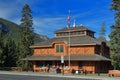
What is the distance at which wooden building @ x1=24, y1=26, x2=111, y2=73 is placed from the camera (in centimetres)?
5956

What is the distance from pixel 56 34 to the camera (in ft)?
232

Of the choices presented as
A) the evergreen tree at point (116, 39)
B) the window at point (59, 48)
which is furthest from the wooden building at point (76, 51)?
the evergreen tree at point (116, 39)

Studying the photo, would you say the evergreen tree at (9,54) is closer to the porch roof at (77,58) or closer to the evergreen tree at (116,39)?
the porch roof at (77,58)

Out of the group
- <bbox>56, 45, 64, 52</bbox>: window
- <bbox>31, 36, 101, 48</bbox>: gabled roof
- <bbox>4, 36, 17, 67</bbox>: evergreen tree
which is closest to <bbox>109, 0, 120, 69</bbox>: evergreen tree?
<bbox>31, 36, 101, 48</bbox>: gabled roof

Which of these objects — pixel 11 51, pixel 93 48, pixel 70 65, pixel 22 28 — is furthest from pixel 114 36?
pixel 22 28

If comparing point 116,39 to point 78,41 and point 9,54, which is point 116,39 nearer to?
point 78,41

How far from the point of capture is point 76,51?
204 ft

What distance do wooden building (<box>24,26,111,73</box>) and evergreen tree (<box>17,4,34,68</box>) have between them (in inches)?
393

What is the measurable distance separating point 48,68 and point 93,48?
10657 millimetres

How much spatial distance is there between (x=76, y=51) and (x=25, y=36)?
71.0 feet

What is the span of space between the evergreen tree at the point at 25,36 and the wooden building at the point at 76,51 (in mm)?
9994

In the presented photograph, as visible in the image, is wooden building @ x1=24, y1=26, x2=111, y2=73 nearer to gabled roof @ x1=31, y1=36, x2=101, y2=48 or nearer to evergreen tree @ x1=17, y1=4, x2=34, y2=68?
gabled roof @ x1=31, y1=36, x2=101, y2=48

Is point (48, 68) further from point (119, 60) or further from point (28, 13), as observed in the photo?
point (28, 13)

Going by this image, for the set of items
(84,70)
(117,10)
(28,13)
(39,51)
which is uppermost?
Answer: (28,13)
